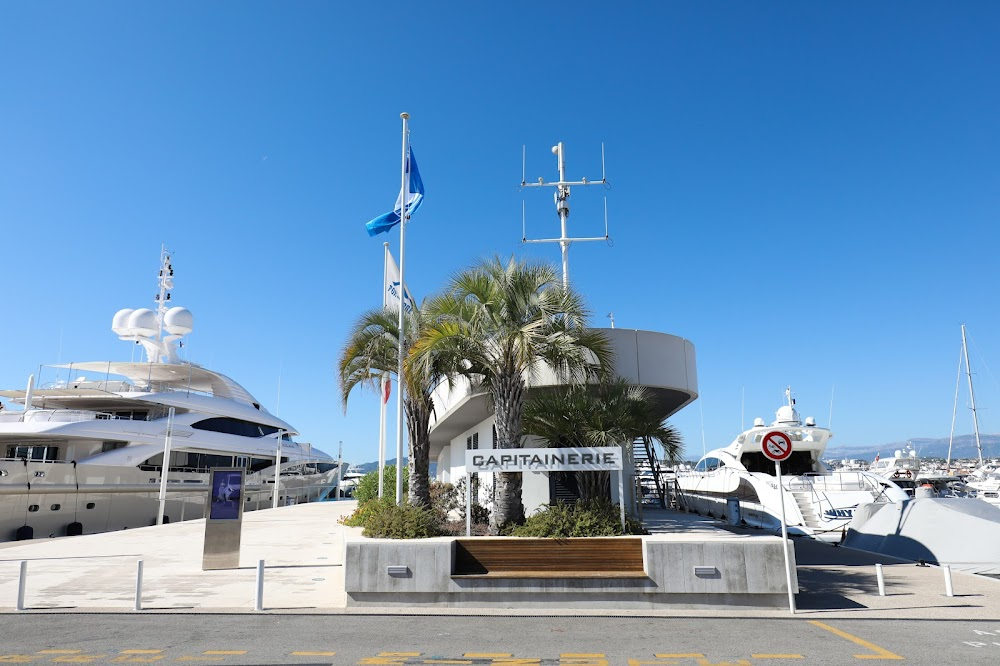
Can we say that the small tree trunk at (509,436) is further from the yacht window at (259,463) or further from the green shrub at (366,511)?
the yacht window at (259,463)

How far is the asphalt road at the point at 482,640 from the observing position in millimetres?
6859

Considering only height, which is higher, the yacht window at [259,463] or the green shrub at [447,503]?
the yacht window at [259,463]

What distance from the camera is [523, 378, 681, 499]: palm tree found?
1358cm

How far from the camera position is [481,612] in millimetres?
9297

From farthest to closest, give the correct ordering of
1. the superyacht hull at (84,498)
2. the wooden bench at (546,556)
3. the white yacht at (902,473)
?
1. the white yacht at (902,473)
2. the superyacht hull at (84,498)
3. the wooden bench at (546,556)

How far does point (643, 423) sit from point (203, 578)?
996 centimetres

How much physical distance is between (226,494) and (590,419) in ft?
25.5

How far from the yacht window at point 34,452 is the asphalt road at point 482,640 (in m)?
30.4

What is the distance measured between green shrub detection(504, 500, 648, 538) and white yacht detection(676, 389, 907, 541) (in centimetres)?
914

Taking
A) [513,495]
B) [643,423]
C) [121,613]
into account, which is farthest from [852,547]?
[121,613]

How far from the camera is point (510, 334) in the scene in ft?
41.7

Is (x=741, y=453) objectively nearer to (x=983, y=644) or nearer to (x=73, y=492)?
(x=983, y=644)

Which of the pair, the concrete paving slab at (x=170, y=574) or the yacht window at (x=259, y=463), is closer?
the concrete paving slab at (x=170, y=574)

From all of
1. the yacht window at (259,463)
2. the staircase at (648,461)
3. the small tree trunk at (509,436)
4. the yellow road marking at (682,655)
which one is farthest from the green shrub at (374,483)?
the yellow road marking at (682,655)
